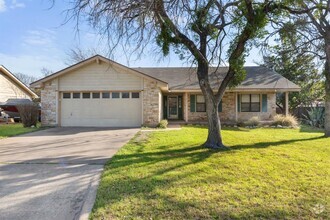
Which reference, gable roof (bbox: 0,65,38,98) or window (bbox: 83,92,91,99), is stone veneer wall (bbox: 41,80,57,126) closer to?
window (bbox: 83,92,91,99)

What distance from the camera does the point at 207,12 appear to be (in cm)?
838

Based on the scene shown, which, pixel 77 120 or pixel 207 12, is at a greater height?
pixel 207 12

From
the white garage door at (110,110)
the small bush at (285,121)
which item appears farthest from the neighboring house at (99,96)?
the small bush at (285,121)

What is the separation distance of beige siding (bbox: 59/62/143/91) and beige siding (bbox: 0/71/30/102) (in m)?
12.2

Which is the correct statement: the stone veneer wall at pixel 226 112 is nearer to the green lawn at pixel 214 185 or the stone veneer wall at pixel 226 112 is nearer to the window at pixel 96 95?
the window at pixel 96 95

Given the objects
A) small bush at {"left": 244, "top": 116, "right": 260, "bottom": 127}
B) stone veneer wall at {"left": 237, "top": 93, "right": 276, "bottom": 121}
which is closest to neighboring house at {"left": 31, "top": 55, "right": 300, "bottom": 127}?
small bush at {"left": 244, "top": 116, "right": 260, "bottom": 127}

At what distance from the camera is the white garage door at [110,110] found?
1670 centimetres

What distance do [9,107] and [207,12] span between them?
21374 millimetres

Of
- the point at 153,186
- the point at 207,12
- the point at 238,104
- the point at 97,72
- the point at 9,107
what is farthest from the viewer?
the point at 9,107

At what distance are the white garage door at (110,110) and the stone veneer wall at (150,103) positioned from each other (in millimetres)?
422

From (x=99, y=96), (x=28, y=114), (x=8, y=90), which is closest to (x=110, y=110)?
(x=99, y=96)

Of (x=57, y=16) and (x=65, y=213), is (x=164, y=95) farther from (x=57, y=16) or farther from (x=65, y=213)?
(x=65, y=213)

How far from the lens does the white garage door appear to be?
16.7m

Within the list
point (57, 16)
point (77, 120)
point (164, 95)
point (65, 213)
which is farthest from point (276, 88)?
point (65, 213)
